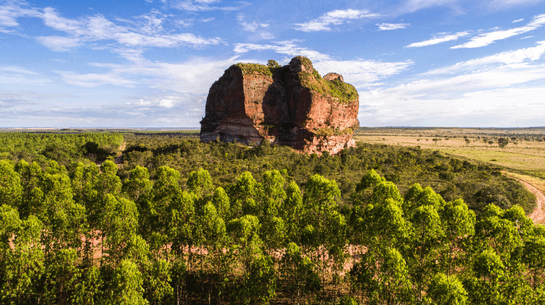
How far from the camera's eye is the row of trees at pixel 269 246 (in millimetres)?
14125

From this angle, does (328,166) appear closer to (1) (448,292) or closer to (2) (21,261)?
(1) (448,292)

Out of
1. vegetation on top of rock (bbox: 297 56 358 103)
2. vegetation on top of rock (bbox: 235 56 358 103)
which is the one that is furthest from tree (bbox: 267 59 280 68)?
vegetation on top of rock (bbox: 297 56 358 103)

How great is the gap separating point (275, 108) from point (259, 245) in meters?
58.7

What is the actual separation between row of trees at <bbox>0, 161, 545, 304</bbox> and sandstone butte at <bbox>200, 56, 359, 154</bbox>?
47146 millimetres

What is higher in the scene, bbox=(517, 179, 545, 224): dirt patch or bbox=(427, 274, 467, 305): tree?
bbox=(427, 274, 467, 305): tree

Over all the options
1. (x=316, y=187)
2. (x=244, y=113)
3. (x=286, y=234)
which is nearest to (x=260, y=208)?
(x=286, y=234)

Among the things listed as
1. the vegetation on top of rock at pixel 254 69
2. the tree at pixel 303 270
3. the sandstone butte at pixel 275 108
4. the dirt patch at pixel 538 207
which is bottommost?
the dirt patch at pixel 538 207

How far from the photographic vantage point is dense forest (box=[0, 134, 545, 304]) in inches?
567

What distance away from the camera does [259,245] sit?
18.0 m

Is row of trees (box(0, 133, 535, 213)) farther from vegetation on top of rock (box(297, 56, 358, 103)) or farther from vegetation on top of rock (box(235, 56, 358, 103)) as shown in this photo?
vegetation on top of rock (box(235, 56, 358, 103))

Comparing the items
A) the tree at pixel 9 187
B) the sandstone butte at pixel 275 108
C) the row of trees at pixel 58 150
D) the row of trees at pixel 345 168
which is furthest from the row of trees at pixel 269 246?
the row of trees at pixel 58 150

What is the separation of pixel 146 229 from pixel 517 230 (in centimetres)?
2582

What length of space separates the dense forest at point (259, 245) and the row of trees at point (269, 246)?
0.08 metres

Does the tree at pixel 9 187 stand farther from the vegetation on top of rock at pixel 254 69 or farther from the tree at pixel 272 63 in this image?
A: the tree at pixel 272 63
